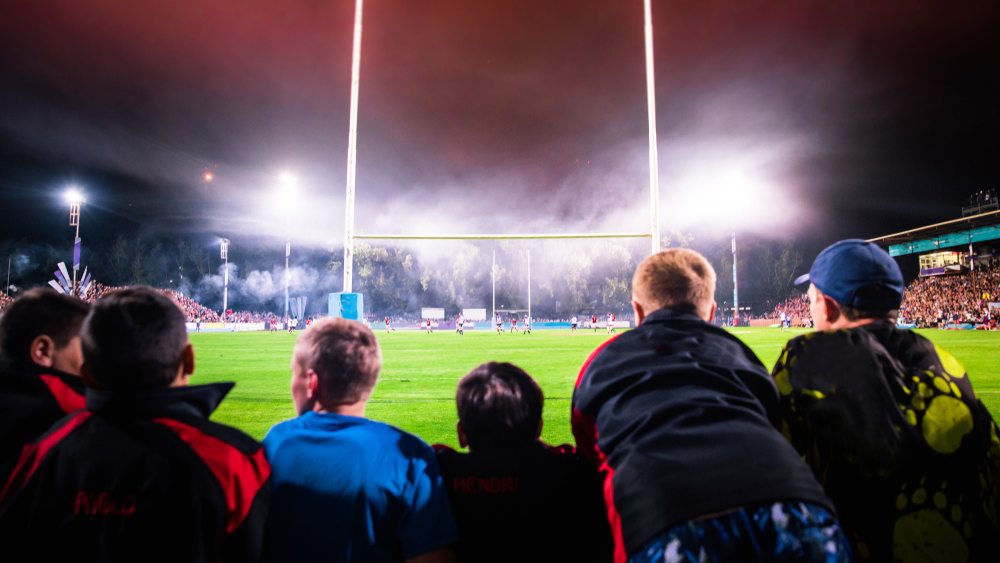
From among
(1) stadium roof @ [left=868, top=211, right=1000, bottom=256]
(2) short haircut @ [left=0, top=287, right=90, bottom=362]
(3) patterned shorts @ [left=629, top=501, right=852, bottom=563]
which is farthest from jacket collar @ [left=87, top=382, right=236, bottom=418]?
(1) stadium roof @ [left=868, top=211, right=1000, bottom=256]

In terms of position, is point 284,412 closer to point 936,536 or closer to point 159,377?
point 159,377

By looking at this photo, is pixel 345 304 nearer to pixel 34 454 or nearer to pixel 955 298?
pixel 34 454

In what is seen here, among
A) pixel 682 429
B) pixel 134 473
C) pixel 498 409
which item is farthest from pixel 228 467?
pixel 682 429

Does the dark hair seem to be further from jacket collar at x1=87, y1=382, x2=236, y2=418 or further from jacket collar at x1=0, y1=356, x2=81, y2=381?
jacket collar at x1=0, y1=356, x2=81, y2=381

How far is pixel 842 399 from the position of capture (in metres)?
1.84

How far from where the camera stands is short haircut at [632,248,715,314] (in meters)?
1.92

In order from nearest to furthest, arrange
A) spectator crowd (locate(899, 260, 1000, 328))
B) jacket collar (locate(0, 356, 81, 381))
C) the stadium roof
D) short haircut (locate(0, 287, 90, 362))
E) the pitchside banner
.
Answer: jacket collar (locate(0, 356, 81, 381)), short haircut (locate(0, 287, 90, 362)), the pitchside banner, spectator crowd (locate(899, 260, 1000, 328)), the stadium roof

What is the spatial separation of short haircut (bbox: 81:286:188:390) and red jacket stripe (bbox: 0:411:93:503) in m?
0.12

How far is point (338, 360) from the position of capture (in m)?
1.93

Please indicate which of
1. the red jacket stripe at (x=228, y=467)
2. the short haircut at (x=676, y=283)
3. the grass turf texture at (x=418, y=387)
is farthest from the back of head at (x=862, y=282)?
the grass turf texture at (x=418, y=387)

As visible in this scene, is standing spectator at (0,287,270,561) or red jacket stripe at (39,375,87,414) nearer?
standing spectator at (0,287,270,561)

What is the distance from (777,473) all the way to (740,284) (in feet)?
220

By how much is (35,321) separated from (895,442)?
131 inches

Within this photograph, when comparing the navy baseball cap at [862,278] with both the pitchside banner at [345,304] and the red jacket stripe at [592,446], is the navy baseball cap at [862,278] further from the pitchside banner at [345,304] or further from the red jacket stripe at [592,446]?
the pitchside banner at [345,304]
